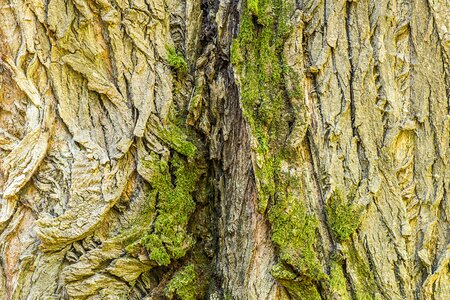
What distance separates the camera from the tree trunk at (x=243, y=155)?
1.91 meters

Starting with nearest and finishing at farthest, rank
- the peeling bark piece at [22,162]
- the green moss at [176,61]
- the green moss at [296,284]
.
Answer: the green moss at [296,284] < the peeling bark piece at [22,162] < the green moss at [176,61]

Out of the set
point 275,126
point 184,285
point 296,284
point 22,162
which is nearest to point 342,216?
point 296,284

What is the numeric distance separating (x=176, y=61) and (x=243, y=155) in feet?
1.89

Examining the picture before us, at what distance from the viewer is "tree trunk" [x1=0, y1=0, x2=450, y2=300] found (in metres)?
1.91

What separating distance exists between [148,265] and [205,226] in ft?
1.13

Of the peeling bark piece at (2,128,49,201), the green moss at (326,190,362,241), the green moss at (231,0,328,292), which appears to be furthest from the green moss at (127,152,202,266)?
the green moss at (326,190,362,241)

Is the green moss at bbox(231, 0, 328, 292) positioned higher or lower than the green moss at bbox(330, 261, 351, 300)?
higher

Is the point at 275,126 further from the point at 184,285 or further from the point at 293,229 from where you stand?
the point at 184,285

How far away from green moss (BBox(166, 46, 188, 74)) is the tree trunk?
73mm

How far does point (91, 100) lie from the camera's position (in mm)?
2066

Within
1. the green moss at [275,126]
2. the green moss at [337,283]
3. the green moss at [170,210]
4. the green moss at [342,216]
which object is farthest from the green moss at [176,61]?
the green moss at [337,283]

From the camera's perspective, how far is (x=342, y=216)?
6.27 feet

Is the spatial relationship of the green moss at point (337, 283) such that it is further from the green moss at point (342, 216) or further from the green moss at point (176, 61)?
the green moss at point (176, 61)

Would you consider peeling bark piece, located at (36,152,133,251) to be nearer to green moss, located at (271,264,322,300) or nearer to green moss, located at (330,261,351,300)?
green moss, located at (271,264,322,300)
